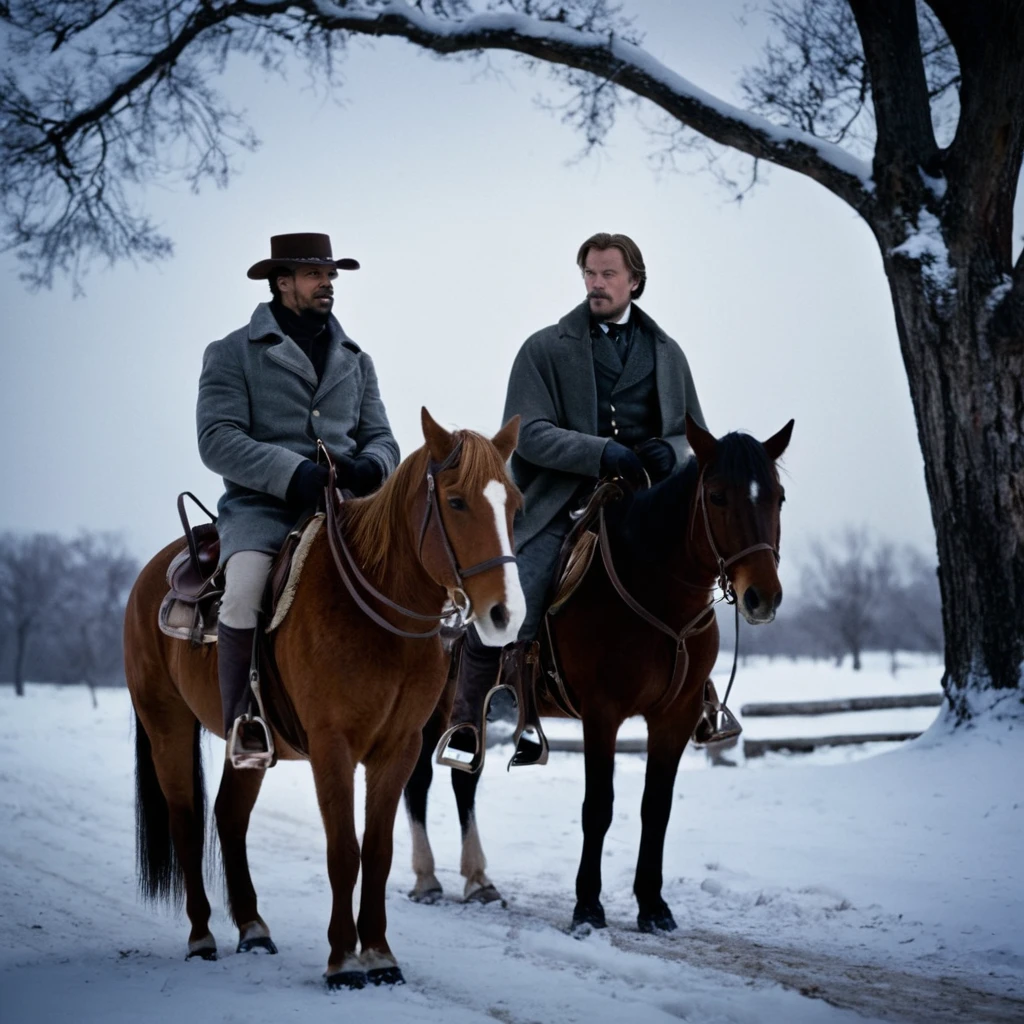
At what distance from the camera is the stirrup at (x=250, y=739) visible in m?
4.61

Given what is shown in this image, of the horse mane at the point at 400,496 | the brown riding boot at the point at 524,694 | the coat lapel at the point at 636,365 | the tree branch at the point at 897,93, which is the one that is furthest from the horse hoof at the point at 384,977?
the tree branch at the point at 897,93

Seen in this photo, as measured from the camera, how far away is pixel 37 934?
536cm

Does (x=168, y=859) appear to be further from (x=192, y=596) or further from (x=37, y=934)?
(x=192, y=596)

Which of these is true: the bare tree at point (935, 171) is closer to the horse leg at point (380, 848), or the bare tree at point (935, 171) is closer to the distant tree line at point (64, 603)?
the horse leg at point (380, 848)

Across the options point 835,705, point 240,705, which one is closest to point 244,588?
point 240,705

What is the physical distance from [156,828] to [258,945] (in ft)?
3.00

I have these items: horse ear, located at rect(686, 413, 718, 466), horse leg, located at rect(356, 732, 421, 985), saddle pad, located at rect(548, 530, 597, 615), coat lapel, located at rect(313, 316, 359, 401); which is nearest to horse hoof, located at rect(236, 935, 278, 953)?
horse leg, located at rect(356, 732, 421, 985)

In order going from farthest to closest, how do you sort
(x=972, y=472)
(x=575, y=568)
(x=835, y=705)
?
(x=835, y=705) < (x=972, y=472) < (x=575, y=568)

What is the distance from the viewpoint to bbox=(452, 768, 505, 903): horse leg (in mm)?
6422

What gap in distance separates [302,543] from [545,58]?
7044mm

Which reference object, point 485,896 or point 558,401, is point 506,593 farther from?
point 485,896

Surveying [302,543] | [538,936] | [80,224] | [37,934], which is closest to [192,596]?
[302,543]

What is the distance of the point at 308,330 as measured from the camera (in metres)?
5.43

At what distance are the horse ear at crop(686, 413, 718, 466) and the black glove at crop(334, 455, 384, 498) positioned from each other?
139cm
